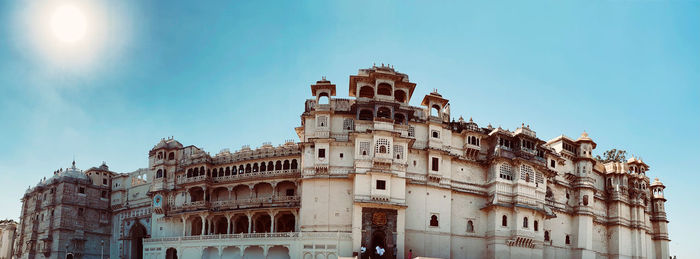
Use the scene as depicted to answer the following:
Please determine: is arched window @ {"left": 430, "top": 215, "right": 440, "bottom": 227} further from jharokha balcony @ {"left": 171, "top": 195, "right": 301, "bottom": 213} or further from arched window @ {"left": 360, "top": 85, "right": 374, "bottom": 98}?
arched window @ {"left": 360, "top": 85, "right": 374, "bottom": 98}

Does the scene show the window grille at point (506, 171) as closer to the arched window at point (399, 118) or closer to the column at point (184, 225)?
the arched window at point (399, 118)

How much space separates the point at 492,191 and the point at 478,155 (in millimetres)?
3938

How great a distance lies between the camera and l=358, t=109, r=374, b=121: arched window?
175 ft

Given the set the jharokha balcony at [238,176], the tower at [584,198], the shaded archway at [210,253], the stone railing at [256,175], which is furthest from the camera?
the tower at [584,198]

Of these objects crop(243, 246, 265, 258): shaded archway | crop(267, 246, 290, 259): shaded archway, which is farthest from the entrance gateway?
crop(243, 246, 265, 258): shaded archway

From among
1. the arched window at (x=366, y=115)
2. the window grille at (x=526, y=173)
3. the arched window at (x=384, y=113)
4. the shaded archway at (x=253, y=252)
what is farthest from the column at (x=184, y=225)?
the window grille at (x=526, y=173)

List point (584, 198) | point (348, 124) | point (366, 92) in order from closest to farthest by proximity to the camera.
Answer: point (348, 124) → point (366, 92) → point (584, 198)

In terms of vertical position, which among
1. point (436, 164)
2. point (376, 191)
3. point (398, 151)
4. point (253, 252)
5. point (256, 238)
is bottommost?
point (253, 252)

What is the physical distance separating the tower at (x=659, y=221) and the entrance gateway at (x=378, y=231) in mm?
46555

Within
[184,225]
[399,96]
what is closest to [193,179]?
[184,225]

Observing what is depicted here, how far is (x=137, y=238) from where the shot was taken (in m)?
66.8

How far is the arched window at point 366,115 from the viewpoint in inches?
2103

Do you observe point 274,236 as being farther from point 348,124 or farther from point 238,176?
point 348,124

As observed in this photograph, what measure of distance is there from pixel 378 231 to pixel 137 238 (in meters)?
32.9
